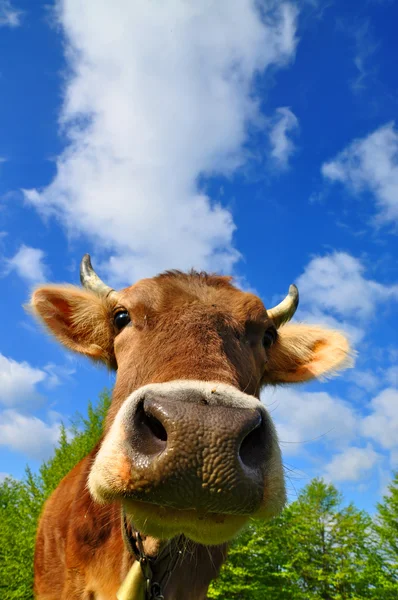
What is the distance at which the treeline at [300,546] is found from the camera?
2138cm

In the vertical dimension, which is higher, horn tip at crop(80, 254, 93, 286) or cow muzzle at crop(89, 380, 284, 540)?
horn tip at crop(80, 254, 93, 286)

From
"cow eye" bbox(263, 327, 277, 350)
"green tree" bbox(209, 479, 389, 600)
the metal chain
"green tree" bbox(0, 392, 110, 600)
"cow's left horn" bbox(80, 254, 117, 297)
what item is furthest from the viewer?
"green tree" bbox(209, 479, 389, 600)

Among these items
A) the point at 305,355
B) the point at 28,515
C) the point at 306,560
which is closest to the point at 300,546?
the point at 306,560

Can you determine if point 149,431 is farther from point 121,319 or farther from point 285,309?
point 285,309

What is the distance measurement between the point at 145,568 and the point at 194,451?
2041mm

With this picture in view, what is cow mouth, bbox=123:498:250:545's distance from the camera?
8.57 feet

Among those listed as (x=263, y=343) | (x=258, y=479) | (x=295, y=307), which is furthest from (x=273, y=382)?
(x=258, y=479)

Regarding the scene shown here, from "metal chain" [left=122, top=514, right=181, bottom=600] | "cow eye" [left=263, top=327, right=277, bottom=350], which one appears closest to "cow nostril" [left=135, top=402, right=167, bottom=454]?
"metal chain" [left=122, top=514, right=181, bottom=600]

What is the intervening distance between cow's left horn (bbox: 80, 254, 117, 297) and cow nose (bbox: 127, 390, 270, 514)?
282cm

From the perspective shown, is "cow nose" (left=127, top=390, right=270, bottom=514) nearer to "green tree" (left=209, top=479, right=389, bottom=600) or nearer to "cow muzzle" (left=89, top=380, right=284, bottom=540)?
"cow muzzle" (left=89, top=380, right=284, bottom=540)

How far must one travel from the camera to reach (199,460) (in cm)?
242

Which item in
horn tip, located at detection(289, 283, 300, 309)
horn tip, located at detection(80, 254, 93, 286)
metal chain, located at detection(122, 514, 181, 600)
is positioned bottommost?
metal chain, located at detection(122, 514, 181, 600)

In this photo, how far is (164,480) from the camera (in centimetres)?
245

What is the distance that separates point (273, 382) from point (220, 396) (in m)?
3.55
